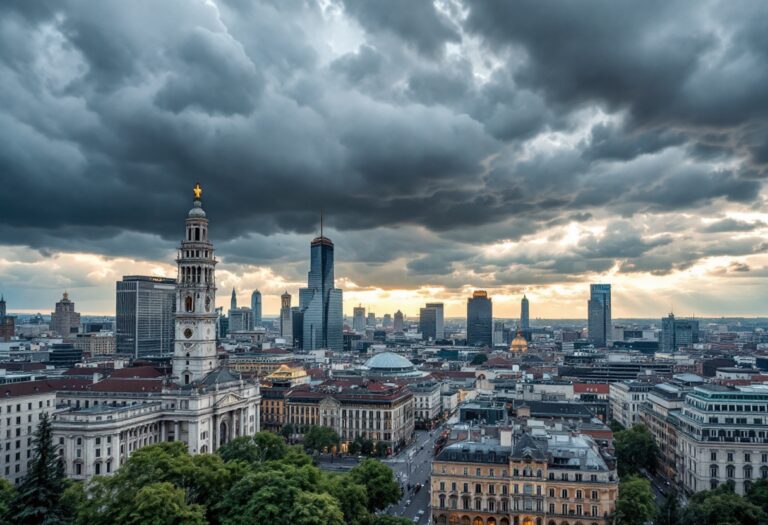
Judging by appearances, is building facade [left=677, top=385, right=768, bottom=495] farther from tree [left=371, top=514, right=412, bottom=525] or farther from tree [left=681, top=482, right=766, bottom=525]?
tree [left=371, top=514, right=412, bottom=525]

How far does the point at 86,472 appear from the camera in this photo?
404 ft

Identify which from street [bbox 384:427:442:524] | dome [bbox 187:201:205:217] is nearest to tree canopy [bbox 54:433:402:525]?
street [bbox 384:427:442:524]

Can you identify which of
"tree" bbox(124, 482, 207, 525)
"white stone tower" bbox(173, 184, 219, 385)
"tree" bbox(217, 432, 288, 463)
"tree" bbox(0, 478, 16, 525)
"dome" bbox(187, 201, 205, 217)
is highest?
"dome" bbox(187, 201, 205, 217)

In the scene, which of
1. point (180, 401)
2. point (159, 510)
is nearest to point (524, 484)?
point (159, 510)

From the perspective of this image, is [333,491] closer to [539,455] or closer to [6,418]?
[539,455]

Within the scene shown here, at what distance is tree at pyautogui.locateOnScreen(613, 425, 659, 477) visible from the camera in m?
143

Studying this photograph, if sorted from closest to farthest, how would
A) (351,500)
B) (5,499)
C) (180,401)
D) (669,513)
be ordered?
(5,499), (351,500), (669,513), (180,401)

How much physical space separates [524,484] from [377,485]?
2296 cm

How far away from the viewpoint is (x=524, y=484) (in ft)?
346

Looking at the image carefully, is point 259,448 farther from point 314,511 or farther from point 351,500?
point 314,511

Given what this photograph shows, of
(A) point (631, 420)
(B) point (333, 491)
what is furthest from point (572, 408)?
(B) point (333, 491)

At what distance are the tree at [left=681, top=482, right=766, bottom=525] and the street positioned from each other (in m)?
41.0

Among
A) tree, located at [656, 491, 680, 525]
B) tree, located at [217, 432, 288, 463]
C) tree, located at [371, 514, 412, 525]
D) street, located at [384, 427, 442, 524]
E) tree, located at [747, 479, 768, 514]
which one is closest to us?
tree, located at [371, 514, 412, 525]

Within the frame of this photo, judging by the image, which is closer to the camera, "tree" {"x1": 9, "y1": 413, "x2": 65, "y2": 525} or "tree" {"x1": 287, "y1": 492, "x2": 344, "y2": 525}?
"tree" {"x1": 9, "y1": 413, "x2": 65, "y2": 525}
